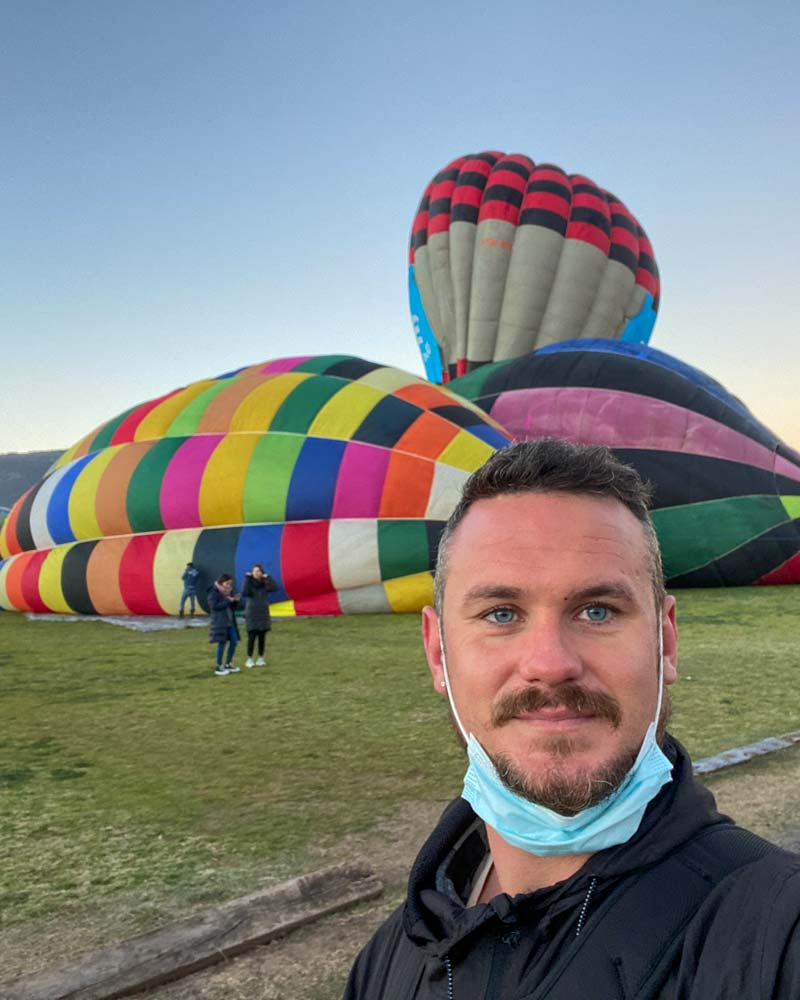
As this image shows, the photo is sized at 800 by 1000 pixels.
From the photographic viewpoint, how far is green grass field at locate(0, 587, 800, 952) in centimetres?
373

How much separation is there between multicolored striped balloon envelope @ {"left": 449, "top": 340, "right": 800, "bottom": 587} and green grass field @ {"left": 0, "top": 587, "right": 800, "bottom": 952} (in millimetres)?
4544

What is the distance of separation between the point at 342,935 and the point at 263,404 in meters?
11.1

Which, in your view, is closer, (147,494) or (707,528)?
(147,494)

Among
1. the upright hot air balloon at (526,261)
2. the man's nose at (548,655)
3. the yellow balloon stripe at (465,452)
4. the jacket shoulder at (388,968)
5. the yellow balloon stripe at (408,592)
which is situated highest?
the upright hot air balloon at (526,261)

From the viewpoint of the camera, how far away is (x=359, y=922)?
3.09 m

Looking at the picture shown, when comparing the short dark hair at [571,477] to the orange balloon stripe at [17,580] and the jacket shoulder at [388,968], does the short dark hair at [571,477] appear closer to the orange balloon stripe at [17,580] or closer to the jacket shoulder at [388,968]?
the jacket shoulder at [388,968]

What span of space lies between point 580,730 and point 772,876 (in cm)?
32

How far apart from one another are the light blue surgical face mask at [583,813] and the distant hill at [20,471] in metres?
85.1

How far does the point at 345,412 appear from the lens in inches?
514

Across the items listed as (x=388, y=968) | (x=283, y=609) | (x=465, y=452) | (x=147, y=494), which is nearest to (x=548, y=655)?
(x=388, y=968)

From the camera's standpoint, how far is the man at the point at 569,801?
3.20 feet

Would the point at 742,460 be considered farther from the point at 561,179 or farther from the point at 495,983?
the point at 495,983

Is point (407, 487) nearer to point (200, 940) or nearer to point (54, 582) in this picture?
point (54, 582)

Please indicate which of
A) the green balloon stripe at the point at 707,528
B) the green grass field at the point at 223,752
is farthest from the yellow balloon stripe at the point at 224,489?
the green balloon stripe at the point at 707,528
